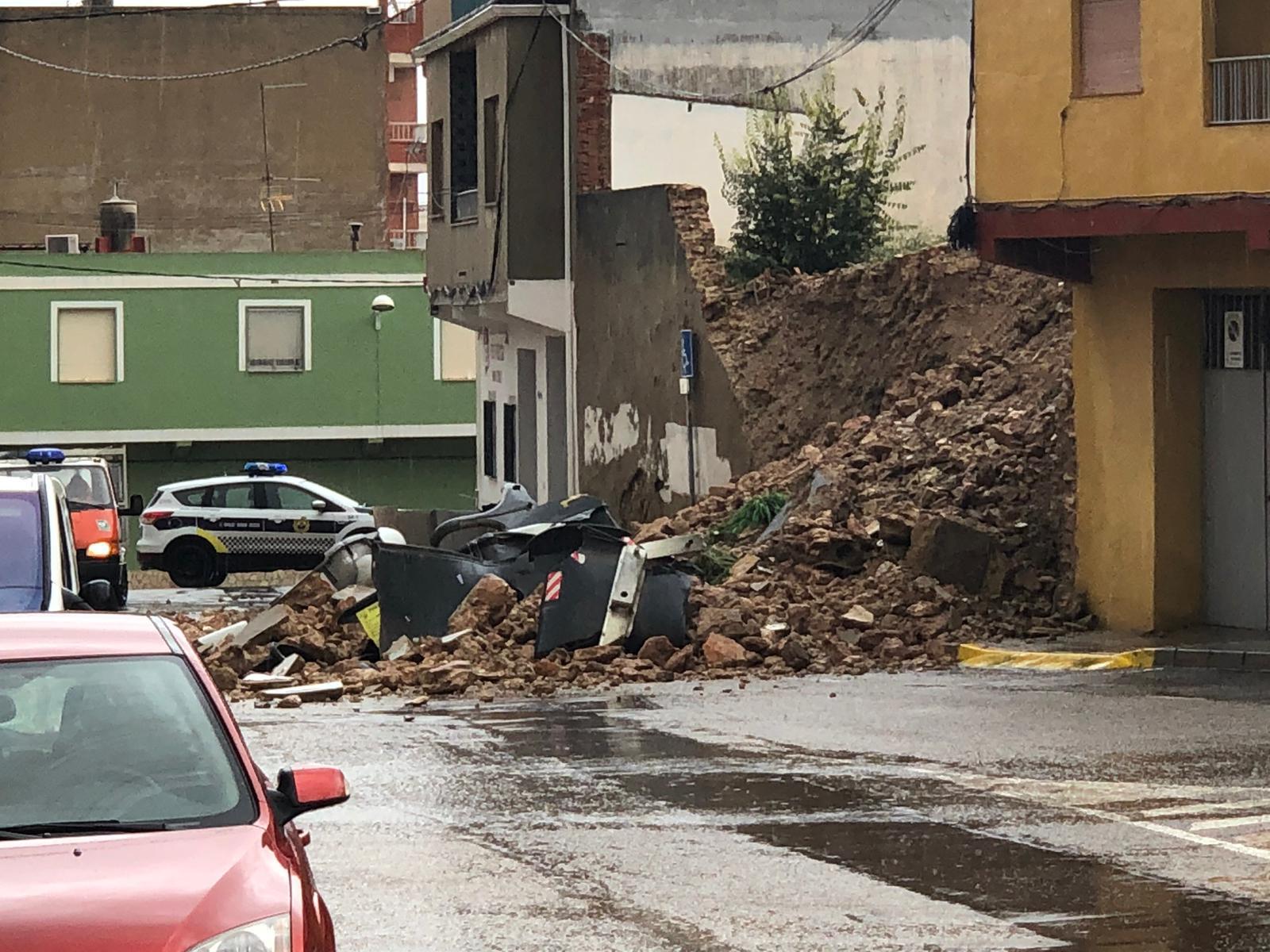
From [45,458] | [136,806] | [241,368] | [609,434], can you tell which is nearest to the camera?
Result: [136,806]

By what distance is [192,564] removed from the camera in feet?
123

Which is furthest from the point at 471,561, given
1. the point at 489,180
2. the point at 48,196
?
the point at 48,196

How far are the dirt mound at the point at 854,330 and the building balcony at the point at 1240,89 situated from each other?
5.76m

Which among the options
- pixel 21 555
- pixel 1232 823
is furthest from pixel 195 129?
pixel 1232 823

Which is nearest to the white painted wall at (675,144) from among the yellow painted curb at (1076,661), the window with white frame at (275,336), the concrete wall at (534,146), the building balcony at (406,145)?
the concrete wall at (534,146)

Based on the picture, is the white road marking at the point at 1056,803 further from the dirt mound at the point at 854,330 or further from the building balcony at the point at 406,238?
the building balcony at the point at 406,238

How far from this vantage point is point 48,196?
5962 centimetres

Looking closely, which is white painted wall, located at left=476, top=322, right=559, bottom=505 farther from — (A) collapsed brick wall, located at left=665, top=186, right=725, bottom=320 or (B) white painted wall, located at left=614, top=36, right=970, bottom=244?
(A) collapsed brick wall, located at left=665, top=186, right=725, bottom=320

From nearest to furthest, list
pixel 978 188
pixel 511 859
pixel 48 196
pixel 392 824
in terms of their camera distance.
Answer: pixel 511 859
pixel 392 824
pixel 978 188
pixel 48 196

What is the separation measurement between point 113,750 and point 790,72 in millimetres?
27036

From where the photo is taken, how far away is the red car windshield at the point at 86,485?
2547cm

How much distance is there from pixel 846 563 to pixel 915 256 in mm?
6301

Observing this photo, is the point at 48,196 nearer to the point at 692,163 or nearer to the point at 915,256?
the point at 692,163

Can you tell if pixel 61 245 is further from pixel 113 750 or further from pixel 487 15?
pixel 113 750
